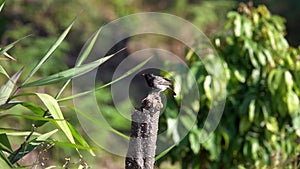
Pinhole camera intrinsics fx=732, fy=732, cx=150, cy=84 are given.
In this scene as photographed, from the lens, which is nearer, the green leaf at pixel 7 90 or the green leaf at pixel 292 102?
the green leaf at pixel 7 90

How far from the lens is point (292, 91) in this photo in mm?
5051

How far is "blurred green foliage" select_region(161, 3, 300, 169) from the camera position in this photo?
197 inches

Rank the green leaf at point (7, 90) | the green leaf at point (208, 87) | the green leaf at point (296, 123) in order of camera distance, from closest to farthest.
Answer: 1. the green leaf at point (7, 90)
2. the green leaf at point (208, 87)
3. the green leaf at point (296, 123)

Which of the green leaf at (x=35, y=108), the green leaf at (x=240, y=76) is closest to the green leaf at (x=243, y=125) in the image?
the green leaf at (x=240, y=76)

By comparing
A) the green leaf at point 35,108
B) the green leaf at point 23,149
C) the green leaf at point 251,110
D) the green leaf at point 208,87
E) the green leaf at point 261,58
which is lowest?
the green leaf at point 251,110

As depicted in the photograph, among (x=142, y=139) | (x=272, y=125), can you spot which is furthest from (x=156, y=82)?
(x=272, y=125)

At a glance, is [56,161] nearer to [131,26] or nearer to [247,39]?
[247,39]

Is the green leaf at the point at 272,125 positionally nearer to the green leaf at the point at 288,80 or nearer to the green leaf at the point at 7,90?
the green leaf at the point at 288,80

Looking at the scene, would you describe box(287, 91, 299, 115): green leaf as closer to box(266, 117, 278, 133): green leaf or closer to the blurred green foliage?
the blurred green foliage

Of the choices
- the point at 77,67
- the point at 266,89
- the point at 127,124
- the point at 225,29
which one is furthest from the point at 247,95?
the point at 127,124

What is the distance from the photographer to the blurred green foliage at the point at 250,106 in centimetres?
501

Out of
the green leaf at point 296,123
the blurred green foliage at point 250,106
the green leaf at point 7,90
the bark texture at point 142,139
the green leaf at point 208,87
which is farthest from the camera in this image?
the green leaf at point 296,123

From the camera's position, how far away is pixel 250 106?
16.4ft

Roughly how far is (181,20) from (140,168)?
8.73m
